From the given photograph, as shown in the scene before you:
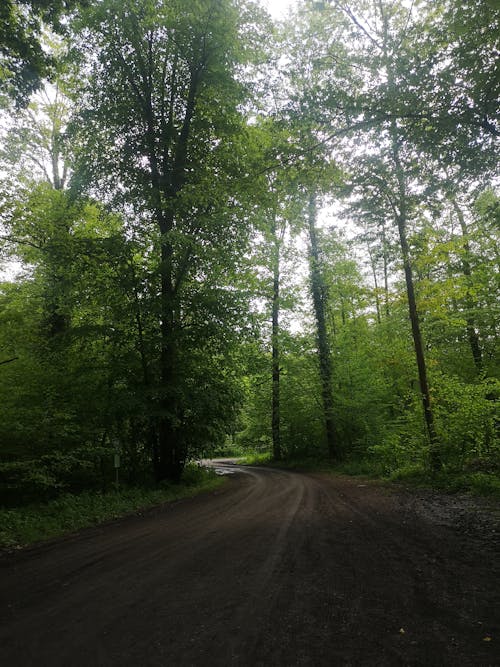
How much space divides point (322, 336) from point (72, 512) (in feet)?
48.9

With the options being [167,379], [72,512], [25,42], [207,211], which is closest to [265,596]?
[72,512]

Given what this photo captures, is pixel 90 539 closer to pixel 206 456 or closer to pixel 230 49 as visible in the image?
pixel 206 456

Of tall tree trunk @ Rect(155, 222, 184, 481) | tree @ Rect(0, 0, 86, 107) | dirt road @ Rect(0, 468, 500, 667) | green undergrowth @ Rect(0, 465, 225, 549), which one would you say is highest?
tree @ Rect(0, 0, 86, 107)

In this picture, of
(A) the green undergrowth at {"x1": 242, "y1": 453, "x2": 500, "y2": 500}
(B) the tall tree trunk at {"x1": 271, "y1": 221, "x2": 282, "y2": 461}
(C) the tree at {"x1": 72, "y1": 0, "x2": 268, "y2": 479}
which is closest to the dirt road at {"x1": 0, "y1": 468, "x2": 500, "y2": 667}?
(A) the green undergrowth at {"x1": 242, "y1": 453, "x2": 500, "y2": 500}

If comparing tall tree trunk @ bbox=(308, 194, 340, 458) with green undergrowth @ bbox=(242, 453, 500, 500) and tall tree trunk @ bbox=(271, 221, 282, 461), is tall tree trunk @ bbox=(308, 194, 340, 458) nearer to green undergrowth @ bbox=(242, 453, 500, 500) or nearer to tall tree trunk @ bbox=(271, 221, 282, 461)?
green undergrowth @ bbox=(242, 453, 500, 500)

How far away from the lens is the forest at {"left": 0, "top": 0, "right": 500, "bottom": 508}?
707cm

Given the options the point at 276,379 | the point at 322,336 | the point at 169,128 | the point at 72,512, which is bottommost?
the point at 72,512

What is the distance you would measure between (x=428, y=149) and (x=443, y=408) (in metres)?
7.64

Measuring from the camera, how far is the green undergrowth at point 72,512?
7125 mm

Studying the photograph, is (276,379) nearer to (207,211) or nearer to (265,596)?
(207,211)

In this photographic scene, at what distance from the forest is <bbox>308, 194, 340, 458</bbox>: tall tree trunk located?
54.1 inches

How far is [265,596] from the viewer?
3.60 metres

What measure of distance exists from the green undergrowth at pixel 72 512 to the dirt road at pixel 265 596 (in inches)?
37.7

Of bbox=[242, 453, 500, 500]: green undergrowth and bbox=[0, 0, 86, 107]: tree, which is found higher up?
bbox=[0, 0, 86, 107]: tree
